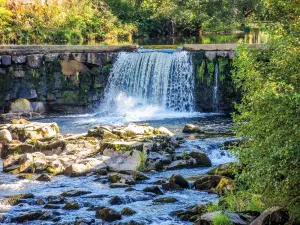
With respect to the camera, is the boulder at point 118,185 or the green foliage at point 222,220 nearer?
the green foliage at point 222,220

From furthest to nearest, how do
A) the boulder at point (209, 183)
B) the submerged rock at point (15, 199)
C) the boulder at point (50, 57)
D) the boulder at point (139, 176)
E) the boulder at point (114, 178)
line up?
the boulder at point (50, 57) < the boulder at point (139, 176) < the boulder at point (114, 178) < the boulder at point (209, 183) < the submerged rock at point (15, 199)

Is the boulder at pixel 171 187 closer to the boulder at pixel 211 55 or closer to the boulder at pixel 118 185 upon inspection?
the boulder at pixel 118 185

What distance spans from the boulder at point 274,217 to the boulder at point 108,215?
9.73ft

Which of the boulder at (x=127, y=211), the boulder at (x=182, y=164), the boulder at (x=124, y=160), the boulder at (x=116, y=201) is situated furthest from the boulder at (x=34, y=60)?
A: the boulder at (x=127, y=211)

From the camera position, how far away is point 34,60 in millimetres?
22125

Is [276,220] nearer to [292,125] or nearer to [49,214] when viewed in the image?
[292,125]

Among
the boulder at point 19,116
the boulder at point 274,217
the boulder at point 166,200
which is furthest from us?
the boulder at point 19,116

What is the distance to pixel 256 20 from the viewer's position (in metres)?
10.8

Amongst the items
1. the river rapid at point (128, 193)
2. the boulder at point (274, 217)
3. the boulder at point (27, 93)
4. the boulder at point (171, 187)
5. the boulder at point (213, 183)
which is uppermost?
the boulder at point (27, 93)

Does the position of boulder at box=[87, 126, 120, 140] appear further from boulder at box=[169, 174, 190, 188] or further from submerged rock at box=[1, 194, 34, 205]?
submerged rock at box=[1, 194, 34, 205]

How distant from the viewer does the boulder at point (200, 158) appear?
13.8m

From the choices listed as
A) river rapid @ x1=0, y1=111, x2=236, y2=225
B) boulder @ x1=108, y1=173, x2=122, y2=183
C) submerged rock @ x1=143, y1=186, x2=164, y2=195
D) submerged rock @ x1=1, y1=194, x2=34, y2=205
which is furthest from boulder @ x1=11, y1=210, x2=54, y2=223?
boulder @ x1=108, y1=173, x2=122, y2=183

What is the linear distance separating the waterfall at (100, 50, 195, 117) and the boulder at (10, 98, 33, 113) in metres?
2.79

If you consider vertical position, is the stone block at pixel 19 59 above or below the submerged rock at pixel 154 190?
above
